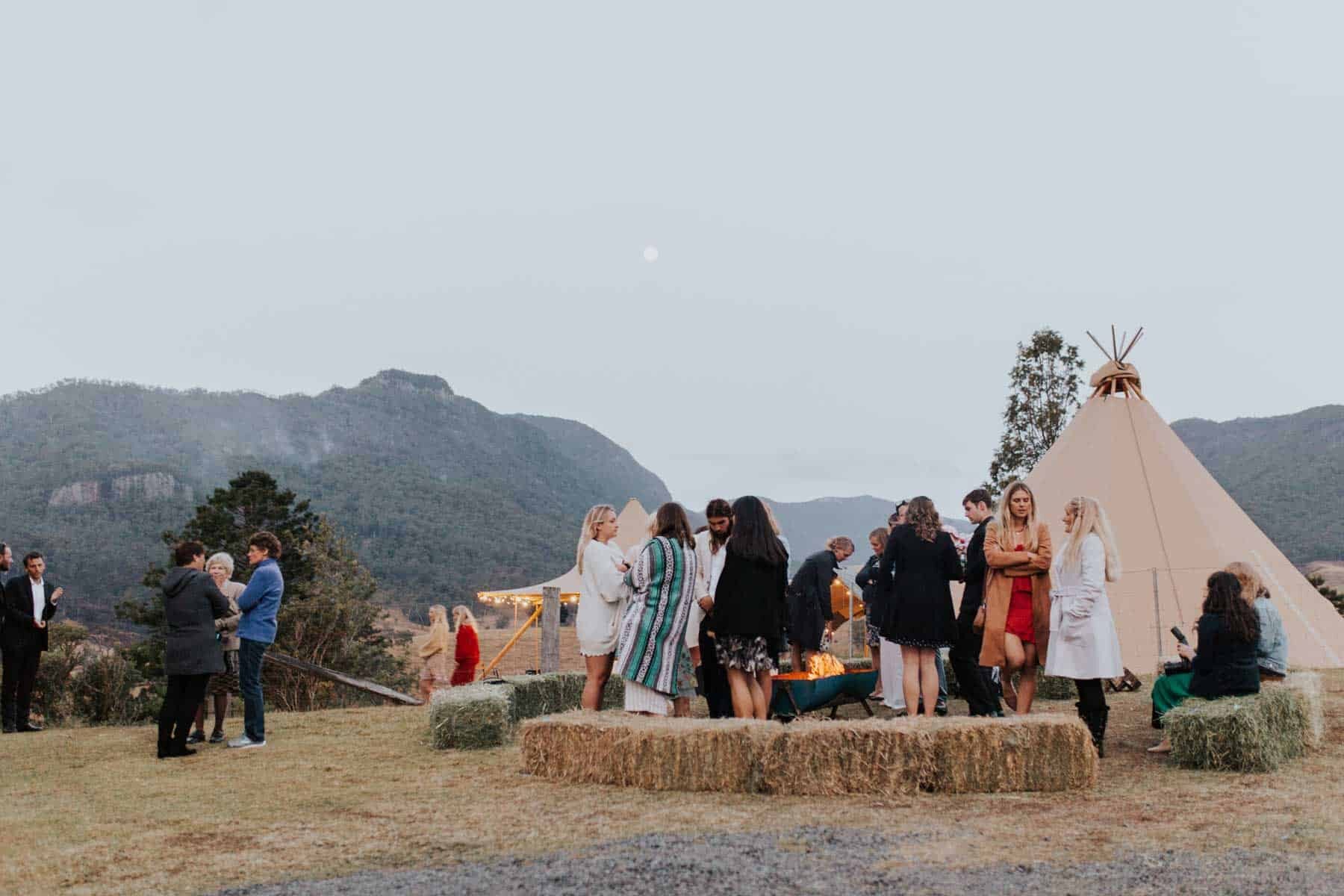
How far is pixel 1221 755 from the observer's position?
5.68 meters

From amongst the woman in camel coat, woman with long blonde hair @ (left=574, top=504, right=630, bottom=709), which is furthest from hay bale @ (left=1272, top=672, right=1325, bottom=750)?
woman with long blonde hair @ (left=574, top=504, right=630, bottom=709)

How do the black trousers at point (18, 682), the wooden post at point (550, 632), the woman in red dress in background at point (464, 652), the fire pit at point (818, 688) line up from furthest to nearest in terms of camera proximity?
1. the wooden post at point (550, 632)
2. the woman in red dress in background at point (464, 652)
3. the black trousers at point (18, 682)
4. the fire pit at point (818, 688)

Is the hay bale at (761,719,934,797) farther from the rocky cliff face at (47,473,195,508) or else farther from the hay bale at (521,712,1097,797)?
the rocky cliff face at (47,473,195,508)

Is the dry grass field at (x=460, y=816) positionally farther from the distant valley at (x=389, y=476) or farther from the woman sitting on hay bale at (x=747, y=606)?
the distant valley at (x=389, y=476)

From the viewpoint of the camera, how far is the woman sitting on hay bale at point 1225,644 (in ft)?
20.0

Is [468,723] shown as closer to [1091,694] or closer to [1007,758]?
[1007,758]

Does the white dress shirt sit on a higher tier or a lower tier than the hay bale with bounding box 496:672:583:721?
higher

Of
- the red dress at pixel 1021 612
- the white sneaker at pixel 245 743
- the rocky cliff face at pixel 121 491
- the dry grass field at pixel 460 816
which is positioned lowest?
the white sneaker at pixel 245 743

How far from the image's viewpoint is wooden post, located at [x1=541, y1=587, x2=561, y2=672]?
1277 centimetres

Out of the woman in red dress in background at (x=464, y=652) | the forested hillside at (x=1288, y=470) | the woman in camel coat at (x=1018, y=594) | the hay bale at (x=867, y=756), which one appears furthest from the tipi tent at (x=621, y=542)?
the forested hillside at (x=1288, y=470)

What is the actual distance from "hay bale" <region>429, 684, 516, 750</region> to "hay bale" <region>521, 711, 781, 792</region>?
147 cm

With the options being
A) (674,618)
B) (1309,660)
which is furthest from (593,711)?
(1309,660)

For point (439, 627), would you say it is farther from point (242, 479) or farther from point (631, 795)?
point (242, 479)

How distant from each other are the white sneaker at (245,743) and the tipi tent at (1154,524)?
944 cm
